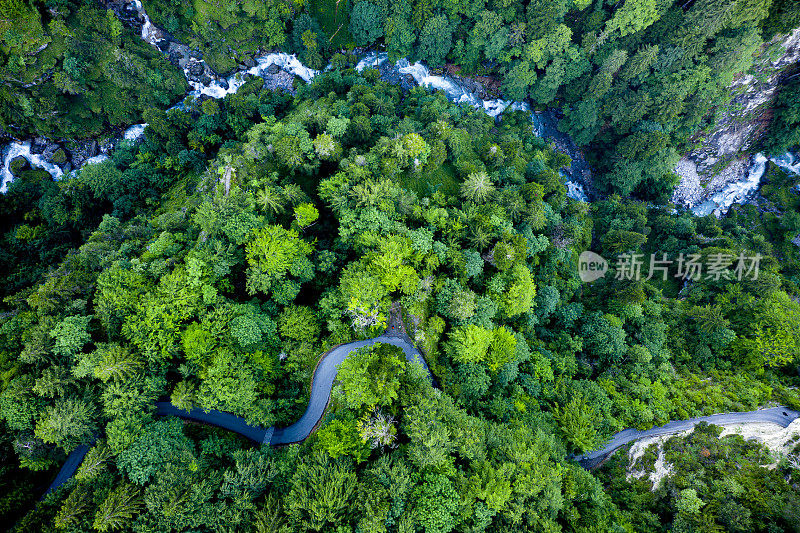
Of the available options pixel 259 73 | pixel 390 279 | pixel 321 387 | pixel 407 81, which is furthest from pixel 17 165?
pixel 407 81

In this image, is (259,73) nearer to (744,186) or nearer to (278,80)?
(278,80)

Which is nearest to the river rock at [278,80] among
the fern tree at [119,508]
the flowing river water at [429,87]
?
the flowing river water at [429,87]

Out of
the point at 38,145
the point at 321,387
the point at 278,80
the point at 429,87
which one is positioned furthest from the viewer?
the point at 278,80

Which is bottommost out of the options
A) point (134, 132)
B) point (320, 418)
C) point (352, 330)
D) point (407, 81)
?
point (320, 418)

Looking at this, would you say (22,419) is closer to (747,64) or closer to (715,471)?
(715,471)

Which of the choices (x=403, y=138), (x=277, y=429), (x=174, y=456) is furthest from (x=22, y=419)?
(x=403, y=138)

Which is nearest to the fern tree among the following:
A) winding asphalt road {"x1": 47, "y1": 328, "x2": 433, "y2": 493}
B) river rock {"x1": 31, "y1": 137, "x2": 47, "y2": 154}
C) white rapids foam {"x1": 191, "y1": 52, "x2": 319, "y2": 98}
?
winding asphalt road {"x1": 47, "y1": 328, "x2": 433, "y2": 493}
